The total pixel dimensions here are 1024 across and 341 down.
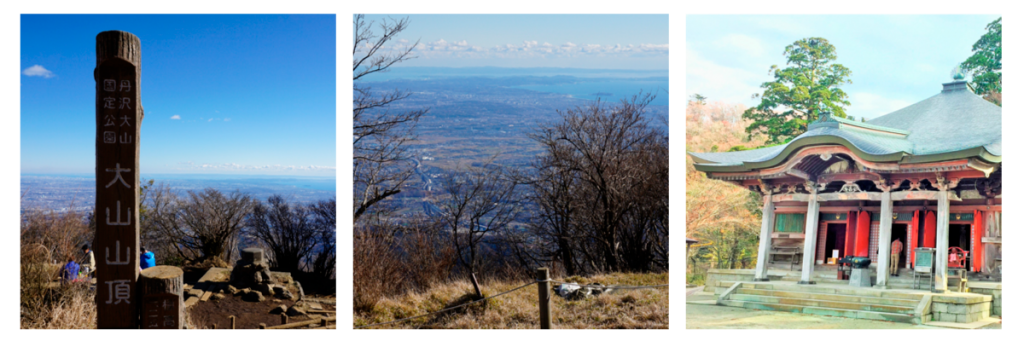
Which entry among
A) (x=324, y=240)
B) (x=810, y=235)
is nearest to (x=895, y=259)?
(x=810, y=235)

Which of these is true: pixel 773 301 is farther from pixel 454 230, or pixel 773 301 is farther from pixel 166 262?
pixel 166 262

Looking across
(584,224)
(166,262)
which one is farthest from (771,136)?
(166,262)

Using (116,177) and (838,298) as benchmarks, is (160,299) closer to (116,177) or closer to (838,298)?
(116,177)

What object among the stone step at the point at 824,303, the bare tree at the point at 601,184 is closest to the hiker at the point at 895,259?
the stone step at the point at 824,303

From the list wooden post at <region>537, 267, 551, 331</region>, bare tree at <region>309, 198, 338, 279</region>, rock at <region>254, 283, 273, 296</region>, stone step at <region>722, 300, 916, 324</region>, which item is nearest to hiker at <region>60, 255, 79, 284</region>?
rock at <region>254, 283, 273, 296</region>

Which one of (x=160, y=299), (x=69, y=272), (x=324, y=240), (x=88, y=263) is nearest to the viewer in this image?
(x=160, y=299)

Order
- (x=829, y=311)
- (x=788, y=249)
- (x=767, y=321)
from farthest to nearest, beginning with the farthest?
(x=788, y=249), (x=829, y=311), (x=767, y=321)

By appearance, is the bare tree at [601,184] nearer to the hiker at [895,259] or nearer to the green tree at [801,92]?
the hiker at [895,259]
